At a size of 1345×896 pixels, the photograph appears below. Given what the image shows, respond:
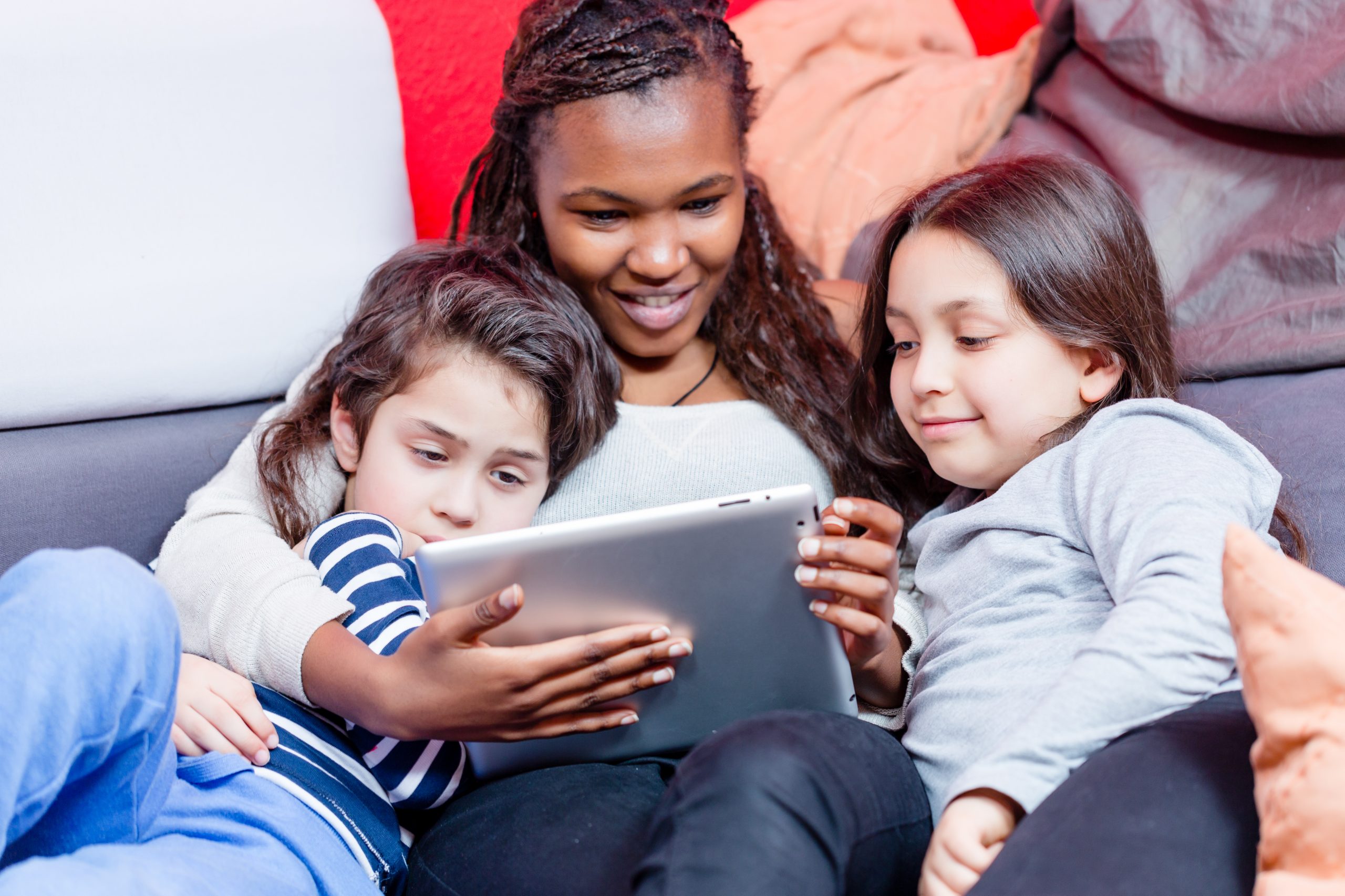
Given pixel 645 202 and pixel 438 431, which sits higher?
pixel 645 202

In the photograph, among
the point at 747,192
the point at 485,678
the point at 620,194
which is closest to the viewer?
the point at 485,678

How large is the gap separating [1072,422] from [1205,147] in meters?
0.53

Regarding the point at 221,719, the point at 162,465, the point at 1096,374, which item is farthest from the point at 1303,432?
the point at 162,465

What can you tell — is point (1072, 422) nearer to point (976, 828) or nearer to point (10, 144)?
point (976, 828)

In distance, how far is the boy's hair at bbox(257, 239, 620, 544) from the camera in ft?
3.59

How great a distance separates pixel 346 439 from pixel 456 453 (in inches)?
5.6

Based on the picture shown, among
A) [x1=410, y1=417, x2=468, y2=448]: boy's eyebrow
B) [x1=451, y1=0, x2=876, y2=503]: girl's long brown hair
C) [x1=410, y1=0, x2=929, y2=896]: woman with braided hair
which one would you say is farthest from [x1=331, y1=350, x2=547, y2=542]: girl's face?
[x1=451, y1=0, x2=876, y2=503]: girl's long brown hair

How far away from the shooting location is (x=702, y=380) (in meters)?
1.33

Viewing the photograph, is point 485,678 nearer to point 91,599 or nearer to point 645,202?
point 91,599

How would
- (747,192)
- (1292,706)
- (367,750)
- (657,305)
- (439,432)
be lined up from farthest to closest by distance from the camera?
(747,192) → (657,305) → (439,432) → (367,750) → (1292,706)

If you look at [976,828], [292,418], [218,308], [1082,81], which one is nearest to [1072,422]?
[976,828]

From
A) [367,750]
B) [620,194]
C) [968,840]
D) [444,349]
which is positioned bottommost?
[367,750]

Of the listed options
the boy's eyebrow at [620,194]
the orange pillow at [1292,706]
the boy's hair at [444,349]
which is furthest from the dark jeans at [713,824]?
the boy's eyebrow at [620,194]

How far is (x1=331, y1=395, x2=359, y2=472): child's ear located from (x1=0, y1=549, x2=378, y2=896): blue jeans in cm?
39
